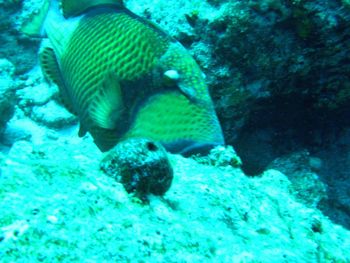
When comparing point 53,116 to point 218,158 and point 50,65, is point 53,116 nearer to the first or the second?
point 50,65

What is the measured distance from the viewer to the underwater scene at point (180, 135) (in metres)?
1.33

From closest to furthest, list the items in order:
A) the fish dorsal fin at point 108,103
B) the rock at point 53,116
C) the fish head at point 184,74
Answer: the fish head at point 184,74 < the fish dorsal fin at point 108,103 < the rock at point 53,116

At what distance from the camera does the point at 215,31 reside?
3.09m

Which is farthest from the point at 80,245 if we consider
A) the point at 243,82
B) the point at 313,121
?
the point at 313,121

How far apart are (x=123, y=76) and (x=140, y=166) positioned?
0.87 m

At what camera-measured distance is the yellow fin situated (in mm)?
2557

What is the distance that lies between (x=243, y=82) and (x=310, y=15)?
0.81m

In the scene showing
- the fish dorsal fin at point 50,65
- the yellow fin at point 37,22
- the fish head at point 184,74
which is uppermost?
the fish head at point 184,74

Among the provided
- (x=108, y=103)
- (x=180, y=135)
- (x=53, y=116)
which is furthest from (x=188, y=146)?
(x=53, y=116)

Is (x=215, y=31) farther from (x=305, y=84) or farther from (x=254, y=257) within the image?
(x=254, y=257)

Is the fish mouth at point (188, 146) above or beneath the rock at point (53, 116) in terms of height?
above

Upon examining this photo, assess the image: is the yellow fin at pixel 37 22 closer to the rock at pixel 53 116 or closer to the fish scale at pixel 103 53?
the fish scale at pixel 103 53

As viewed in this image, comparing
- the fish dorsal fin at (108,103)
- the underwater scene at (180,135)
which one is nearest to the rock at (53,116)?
the underwater scene at (180,135)

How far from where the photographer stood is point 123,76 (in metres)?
2.17
